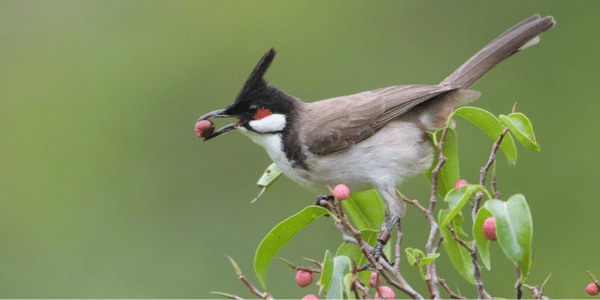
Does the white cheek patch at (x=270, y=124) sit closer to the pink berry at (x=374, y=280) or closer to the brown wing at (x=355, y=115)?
the brown wing at (x=355, y=115)

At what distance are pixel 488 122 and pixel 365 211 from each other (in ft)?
1.72

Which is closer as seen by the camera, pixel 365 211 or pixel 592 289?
pixel 592 289

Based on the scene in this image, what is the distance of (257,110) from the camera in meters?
3.48

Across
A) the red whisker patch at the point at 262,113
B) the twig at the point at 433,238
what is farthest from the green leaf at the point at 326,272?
the red whisker patch at the point at 262,113

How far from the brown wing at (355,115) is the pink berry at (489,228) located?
1272 mm

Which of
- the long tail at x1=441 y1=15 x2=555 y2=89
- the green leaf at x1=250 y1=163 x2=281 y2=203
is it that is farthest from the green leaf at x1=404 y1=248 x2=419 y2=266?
the long tail at x1=441 y1=15 x2=555 y2=89

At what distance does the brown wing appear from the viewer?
3.60 meters

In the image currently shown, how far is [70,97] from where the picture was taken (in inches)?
272

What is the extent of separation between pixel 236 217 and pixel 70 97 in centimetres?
163

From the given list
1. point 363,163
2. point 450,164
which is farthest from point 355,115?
point 450,164

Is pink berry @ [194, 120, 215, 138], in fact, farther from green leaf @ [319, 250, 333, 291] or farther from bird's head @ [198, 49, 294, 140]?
green leaf @ [319, 250, 333, 291]

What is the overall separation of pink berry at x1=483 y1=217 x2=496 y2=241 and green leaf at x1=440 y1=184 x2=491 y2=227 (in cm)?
6

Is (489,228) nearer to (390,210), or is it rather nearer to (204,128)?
(390,210)

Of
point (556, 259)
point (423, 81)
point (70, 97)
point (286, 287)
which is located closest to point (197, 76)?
point (70, 97)
